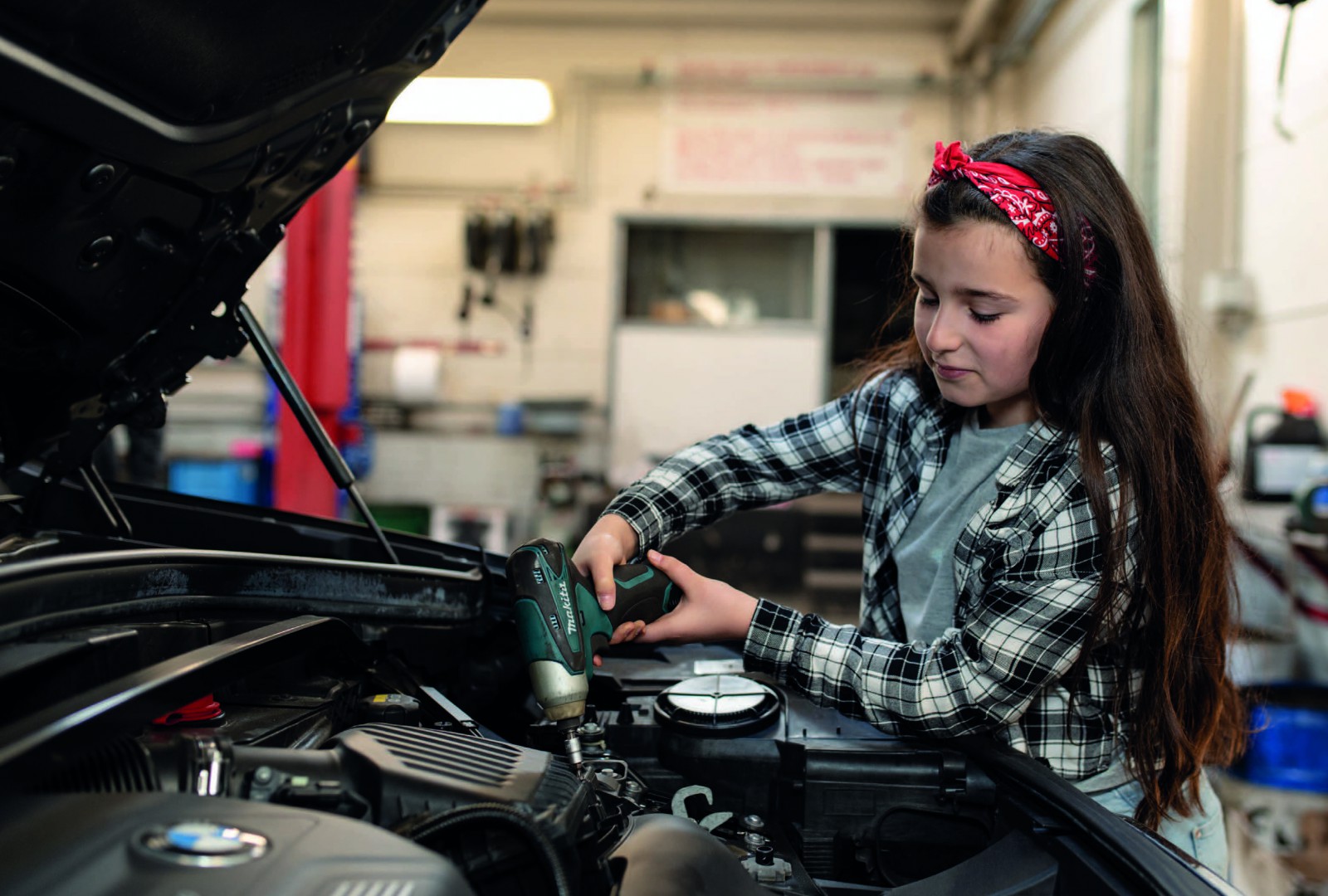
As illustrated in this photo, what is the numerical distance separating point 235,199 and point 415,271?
190 inches

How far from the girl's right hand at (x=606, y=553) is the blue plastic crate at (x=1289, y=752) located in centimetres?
156

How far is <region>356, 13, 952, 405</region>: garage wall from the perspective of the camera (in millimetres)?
5480

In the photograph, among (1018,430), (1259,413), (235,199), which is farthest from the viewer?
(1259,413)

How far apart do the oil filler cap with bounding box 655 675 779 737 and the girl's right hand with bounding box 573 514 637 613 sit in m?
0.13

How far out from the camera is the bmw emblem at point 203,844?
503 millimetres

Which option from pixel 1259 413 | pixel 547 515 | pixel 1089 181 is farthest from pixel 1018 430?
pixel 547 515

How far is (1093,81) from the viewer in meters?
4.13

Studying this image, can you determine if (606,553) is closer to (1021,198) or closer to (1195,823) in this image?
(1021,198)

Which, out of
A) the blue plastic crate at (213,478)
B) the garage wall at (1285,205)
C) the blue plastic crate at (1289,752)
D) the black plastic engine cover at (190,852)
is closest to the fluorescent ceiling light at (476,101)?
the blue plastic crate at (213,478)

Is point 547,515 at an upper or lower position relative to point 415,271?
lower

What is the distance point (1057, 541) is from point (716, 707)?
0.39 metres

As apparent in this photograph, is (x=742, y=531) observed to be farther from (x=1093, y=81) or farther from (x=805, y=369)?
(x=1093, y=81)

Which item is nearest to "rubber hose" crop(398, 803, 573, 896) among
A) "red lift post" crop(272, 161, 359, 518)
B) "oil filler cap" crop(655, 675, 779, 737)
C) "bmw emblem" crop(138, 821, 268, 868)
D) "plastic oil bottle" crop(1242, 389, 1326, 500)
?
"bmw emblem" crop(138, 821, 268, 868)

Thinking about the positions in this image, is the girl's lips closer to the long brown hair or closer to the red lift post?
the long brown hair
